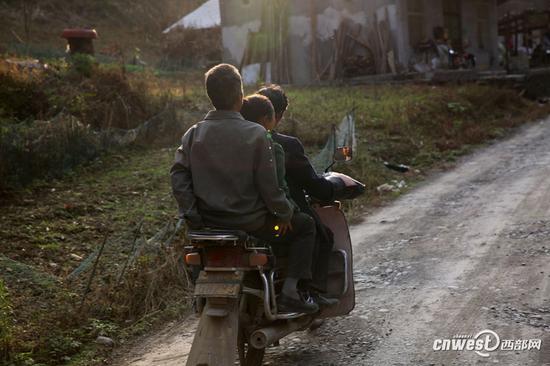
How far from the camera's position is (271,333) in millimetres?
3928

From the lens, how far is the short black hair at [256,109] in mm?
4133

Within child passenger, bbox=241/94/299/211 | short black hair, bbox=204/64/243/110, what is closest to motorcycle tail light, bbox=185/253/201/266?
child passenger, bbox=241/94/299/211

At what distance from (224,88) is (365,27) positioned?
62.9 ft

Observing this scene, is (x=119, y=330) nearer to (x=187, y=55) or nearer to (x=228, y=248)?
(x=228, y=248)

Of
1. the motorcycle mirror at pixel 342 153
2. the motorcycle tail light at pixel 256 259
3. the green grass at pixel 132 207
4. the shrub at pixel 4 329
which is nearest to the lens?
the motorcycle tail light at pixel 256 259

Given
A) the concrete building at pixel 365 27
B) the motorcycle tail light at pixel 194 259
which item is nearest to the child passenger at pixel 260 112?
the motorcycle tail light at pixel 194 259

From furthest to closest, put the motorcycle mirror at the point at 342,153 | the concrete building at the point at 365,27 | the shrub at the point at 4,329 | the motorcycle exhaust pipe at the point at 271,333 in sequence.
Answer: the concrete building at the point at 365,27 → the shrub at the point at 4,329 → the motorcycle mirror at the point at 342,153 → the motorcycle exhaust pipe at the point at 271,333

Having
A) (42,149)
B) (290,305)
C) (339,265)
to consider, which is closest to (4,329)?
(290,305)

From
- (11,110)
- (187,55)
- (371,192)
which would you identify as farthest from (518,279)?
(187,55)

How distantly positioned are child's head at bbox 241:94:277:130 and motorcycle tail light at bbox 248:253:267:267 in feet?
2.76

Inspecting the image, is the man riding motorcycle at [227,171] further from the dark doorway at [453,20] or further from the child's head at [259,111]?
the dark doorway at [453,20]

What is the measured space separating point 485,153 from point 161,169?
596 cm

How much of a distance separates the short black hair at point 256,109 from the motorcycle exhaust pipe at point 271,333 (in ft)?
4.00

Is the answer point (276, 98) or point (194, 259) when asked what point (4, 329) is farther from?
point (276, 98)
